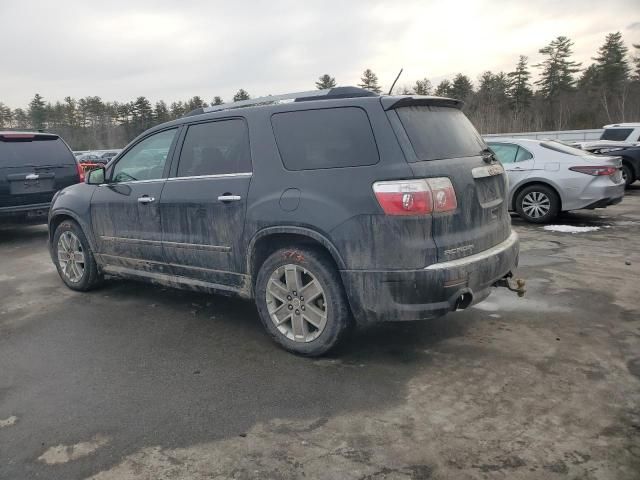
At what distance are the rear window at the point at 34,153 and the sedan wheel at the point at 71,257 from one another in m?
3.25

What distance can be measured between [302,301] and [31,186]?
21.3 ft

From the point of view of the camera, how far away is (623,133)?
44.7ft

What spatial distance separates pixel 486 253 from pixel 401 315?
77 centimetres

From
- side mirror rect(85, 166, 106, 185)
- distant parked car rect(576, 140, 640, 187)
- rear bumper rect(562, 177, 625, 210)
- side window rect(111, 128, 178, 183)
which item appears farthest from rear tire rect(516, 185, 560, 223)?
side mirror rect(85, 166, 106, 185)

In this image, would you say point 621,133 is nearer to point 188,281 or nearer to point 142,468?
point 188,281

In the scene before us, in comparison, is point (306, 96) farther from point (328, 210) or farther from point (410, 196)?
point (410, 196)

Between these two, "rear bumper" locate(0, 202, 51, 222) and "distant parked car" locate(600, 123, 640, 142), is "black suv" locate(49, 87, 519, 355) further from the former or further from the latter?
"distant parked car" locate(600, 123, 640, 142)

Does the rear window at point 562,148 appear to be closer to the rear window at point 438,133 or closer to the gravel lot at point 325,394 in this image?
the gravel lot at point 325,394

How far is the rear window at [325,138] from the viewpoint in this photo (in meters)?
3.40

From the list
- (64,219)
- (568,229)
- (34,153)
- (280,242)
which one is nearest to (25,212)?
(34,153)

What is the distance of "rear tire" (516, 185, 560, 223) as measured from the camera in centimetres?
873

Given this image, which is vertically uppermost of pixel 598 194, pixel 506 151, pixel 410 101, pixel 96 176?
pixel 410 101

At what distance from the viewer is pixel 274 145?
3793 mm

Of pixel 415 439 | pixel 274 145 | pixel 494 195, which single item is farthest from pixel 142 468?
pixel 494 195
